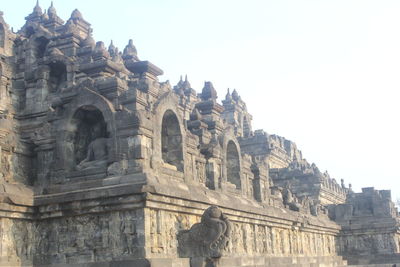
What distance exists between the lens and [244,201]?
71.5 ft

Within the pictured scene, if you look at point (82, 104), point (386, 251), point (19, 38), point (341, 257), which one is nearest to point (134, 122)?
point (82, 104)

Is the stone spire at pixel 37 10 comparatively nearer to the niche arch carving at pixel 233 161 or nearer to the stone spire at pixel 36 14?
the stone spire at pixel 36 14

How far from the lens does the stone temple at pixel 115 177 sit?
1450 centimetres

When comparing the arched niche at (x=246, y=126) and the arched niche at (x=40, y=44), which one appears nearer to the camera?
the arched niche at (x=40, y=44)

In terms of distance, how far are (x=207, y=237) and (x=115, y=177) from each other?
3.07m

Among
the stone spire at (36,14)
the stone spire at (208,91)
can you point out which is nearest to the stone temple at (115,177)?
the stone spire at (208,91)

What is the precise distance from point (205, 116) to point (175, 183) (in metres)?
9.19

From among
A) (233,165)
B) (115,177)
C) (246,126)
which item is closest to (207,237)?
(115,177)

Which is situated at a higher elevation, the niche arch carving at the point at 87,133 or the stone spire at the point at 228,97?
the stone spire at the point at 228,97

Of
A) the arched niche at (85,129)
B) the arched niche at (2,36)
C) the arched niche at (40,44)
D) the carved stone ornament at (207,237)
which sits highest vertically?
the arched niche at (2,36)

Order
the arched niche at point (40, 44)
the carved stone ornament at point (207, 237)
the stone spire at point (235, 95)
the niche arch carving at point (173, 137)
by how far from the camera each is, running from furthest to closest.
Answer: the stone spire at point (235, 95) < the arched niche at point (40, 44) < the niche arch carving at point (173, 137) < the carved stone ornament at point (207, 237)

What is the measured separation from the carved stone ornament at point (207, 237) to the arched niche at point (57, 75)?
9584mm

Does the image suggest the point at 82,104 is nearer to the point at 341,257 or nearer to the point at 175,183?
the point at 175,183

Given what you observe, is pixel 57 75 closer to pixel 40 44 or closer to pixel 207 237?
pixel 40 44
